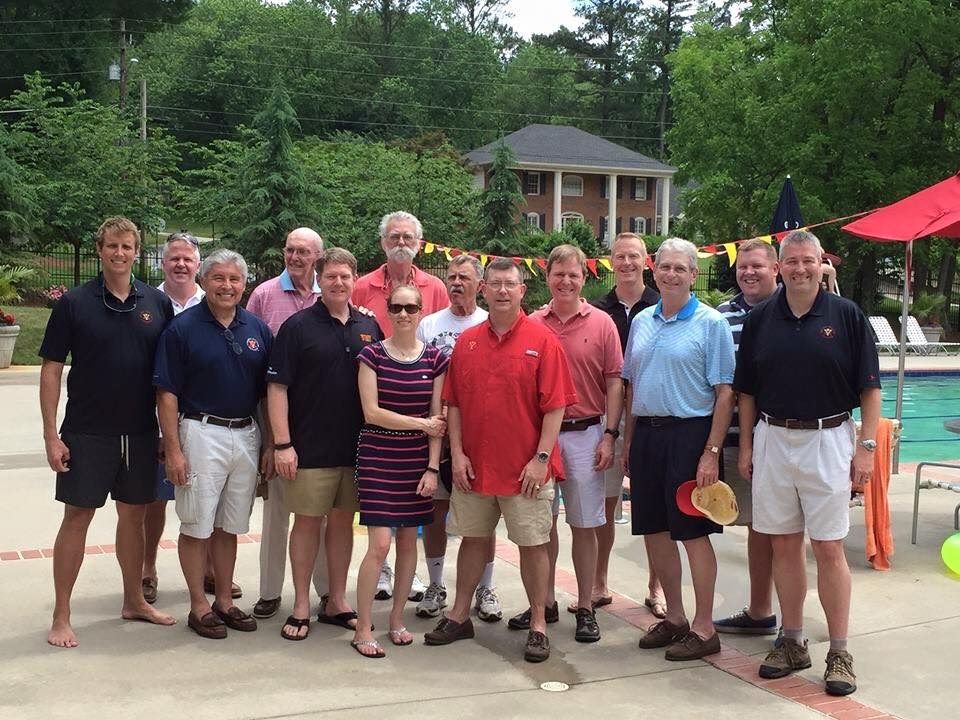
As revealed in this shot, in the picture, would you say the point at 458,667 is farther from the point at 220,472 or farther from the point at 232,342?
the point at 232,342

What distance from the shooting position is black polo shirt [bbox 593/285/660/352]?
552 centimetres

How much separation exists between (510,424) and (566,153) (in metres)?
49.2

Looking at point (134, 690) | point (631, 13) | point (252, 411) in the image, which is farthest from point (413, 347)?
point (631, 13)

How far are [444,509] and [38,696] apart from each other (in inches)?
81.9

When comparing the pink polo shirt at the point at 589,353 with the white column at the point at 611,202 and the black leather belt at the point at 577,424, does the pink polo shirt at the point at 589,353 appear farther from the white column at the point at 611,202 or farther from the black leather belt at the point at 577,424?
the white column at the point at 611,202

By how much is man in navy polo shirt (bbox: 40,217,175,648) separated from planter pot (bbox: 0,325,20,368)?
14.2 metres

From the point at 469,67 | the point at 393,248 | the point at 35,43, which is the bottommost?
the point at 393,248

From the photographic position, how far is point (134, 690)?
423 cm

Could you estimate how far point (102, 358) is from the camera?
474 centimetres

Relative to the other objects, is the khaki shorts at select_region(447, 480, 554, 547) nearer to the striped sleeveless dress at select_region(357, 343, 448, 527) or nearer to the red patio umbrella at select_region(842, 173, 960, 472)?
the striped sleeveless dress at select_region(357, 343, 448, 527)

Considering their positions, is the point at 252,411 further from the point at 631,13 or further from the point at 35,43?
the point at 631,13

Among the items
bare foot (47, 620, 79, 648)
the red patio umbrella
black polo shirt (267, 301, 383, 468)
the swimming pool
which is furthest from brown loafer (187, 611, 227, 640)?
the swimming pool

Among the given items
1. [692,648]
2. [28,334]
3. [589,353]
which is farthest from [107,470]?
[28,334]

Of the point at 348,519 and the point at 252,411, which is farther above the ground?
the point at 252,411
